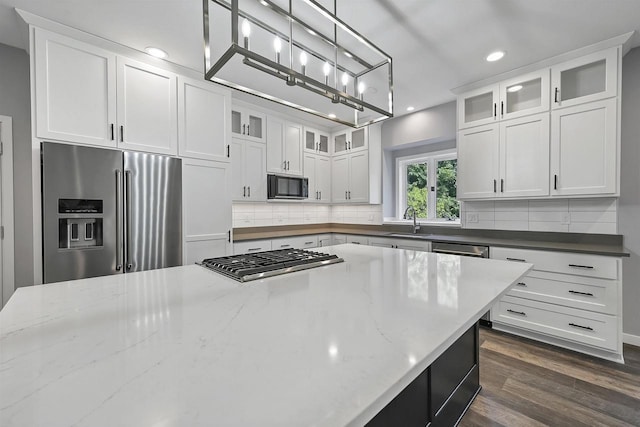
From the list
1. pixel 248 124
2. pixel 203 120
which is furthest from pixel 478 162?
pixel 203 120

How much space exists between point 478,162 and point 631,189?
122 cm

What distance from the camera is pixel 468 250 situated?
2.90m

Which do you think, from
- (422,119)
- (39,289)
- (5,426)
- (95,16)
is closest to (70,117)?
(95,16)

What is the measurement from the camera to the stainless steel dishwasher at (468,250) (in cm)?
281

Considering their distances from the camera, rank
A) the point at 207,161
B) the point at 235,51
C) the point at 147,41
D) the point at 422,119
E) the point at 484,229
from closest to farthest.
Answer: the point at 235,51 → the point at 147,41 → the point at 207,161 → the point at 484,229 → the point at 422,119

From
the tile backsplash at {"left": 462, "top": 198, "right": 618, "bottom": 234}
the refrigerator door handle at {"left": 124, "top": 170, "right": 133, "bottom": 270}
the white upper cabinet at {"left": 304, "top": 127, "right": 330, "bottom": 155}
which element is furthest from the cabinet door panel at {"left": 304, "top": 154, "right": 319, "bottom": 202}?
the refrigerator door handle at {"left": 124, "top": 170, "right": 133, "bottom": 270}

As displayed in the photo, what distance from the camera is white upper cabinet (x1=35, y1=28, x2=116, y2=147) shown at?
198 cm

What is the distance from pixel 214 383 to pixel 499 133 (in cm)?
337

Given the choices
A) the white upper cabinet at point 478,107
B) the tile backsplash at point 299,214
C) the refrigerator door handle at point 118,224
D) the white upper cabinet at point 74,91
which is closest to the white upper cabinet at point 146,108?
the white upper cabinet at point 74,91

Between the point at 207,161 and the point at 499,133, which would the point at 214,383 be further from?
the point at 499,133

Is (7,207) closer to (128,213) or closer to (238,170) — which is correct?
(128,213)

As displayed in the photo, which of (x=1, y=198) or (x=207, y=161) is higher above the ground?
(x=207, y=161)

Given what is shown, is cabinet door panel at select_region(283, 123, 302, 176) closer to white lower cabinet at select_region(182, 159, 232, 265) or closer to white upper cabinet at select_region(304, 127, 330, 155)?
white upper cabinet at select_region(304, 127, 330, 155)

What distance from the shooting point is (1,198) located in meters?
2.32
